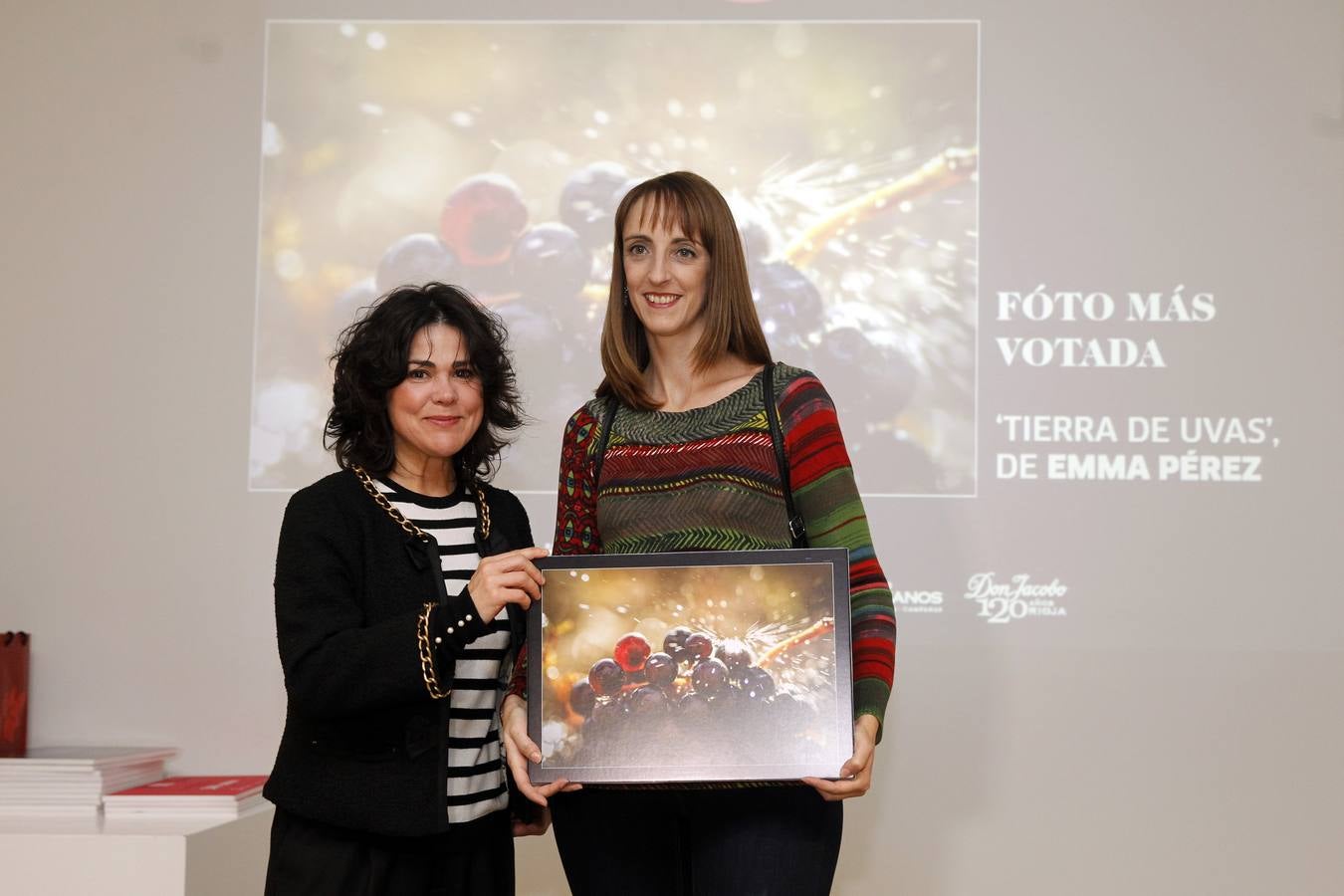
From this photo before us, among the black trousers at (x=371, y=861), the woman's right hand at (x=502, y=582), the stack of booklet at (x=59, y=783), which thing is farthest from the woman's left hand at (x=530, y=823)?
the stack of booklet at (x=59, y=783)

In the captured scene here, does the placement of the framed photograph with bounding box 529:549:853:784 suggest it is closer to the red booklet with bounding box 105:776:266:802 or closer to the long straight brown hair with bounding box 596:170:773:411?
the long straight brown hair with bounding box 596:170:773:411

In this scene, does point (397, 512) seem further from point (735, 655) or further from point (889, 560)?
point (889, 560)

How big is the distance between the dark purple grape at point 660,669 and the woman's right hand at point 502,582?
0.19 metres

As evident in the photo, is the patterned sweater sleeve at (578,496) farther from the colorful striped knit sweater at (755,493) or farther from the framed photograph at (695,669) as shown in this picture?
the framed photograph at (695,669)

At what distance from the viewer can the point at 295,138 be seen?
3.21m

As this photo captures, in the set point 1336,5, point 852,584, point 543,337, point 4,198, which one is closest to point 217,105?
point 4,198

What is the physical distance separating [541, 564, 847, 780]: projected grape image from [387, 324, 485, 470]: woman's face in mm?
351

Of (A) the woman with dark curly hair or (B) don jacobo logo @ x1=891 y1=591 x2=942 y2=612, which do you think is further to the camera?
(B) don jacobo logo @ x1=891 y1=591 x2=942 y2=612

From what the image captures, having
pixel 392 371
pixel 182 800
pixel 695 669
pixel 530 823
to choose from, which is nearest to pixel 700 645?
pixel 695 669

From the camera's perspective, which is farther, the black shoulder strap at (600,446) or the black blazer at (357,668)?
the black shoulder strap at (600,446)

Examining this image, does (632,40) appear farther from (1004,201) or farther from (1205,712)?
(1205,712)

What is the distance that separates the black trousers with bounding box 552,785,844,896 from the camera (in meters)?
1.57

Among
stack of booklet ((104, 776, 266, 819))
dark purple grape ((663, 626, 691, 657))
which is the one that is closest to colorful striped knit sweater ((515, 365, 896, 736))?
dark purple grape ((663, 626, 691, 657))

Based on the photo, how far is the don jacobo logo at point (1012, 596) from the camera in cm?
303
